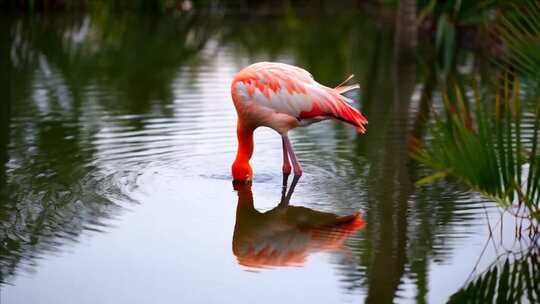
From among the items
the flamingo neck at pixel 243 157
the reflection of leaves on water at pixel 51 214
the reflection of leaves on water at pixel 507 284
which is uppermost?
the flamingo neck at pixel 243 157

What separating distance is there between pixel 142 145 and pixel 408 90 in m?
4.96

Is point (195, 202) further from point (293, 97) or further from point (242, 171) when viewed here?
point (293, 97)

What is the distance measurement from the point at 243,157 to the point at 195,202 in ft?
2.44

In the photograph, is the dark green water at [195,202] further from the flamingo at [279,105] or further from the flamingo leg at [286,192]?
the flamingo at [279,105]

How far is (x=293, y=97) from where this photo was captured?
7.86 m

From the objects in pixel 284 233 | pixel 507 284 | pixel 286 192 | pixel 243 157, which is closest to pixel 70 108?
pixel 243 157

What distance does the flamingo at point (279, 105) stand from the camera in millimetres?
7840

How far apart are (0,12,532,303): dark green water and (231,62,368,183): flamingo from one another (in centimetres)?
34

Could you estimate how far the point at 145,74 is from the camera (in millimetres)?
14602

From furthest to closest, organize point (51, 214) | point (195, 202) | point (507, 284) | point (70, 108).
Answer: point (70, 108) → point (195, 202) → point (51, 214) → point (507, 284)

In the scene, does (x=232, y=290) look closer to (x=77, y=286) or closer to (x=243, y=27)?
(x=77, y=286)

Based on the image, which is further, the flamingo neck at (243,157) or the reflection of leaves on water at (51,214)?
the flamingo neck at (243,157)

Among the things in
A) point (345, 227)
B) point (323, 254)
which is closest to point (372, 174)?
point (345, 227)

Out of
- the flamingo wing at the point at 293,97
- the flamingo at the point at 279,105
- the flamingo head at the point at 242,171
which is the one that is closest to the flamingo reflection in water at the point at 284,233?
the flamingo head at the point at 242,171
